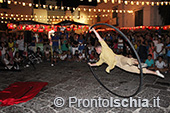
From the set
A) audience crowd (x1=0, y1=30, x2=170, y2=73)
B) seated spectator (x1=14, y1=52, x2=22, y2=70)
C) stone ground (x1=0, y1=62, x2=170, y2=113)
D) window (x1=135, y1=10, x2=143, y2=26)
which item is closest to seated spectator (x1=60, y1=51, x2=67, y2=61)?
audience crowd (x1=0, y1=30, x2=170, y2=73)

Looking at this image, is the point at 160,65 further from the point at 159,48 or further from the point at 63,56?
the point at 63,56

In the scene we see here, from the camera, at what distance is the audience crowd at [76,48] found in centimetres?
774

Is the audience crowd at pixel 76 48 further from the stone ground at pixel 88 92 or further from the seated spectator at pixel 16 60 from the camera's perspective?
the stone ground at pixel 88 92

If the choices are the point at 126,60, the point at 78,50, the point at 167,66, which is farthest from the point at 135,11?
the point at 126,60

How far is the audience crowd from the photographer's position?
7.74 metres

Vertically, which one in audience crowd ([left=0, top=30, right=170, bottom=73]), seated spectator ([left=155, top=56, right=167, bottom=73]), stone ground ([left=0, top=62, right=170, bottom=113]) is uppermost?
audience crowd ([left=0, top=30, right=170, bottom=73])

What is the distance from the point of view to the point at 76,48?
35.7 feet

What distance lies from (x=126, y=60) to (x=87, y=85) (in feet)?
5.93

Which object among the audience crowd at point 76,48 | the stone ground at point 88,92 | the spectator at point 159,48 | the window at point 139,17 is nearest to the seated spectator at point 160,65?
the audience crowd at point 76,48

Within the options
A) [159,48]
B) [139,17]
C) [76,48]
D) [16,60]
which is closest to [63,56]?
[76,48]

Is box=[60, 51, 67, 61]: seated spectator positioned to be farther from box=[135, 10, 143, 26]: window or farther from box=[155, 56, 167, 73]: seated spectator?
box=[135, 10, 143, 26]: window

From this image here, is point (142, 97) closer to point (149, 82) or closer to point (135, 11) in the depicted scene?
point (149, 82)

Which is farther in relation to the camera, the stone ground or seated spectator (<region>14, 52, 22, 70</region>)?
seated spectator (<region>14, 52, 22, 70</region>)

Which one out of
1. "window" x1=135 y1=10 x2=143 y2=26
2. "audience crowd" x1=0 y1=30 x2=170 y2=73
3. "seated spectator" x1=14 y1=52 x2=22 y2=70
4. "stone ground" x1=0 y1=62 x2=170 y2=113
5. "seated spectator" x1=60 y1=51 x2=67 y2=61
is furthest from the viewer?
"window" x1=135 y1=10 x2=143 y2=26
